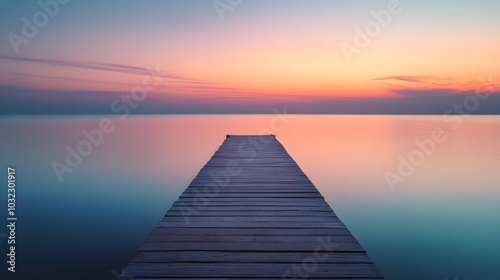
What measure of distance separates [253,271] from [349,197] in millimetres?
9287

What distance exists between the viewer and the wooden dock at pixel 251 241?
2.46m

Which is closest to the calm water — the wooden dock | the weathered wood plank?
the wooden dock

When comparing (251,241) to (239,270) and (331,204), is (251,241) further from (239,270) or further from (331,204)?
(331,204)

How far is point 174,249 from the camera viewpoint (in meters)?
2.81

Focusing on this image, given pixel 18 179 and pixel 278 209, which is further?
pixel 18 179

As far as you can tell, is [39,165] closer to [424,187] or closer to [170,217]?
[170,217]

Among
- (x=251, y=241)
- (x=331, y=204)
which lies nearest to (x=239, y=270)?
(x=251, y=241)

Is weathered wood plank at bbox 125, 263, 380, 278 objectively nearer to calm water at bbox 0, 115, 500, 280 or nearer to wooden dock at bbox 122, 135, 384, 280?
wooden dock at bbox 122, 135, 384, 280

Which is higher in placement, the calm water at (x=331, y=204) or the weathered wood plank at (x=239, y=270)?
the calm water at (x=331, y=204)

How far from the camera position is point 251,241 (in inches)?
119

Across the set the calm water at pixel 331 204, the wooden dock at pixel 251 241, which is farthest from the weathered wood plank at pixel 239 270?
the calm water at pixel 331 204

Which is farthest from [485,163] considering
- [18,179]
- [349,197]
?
[18,179]

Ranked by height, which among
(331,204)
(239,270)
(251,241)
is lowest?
(239,270)

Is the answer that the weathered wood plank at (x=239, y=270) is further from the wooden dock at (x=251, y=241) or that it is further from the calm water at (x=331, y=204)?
the calm water at (x=331, y=204)
